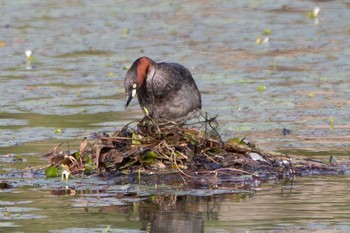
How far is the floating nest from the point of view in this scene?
37.1 feet

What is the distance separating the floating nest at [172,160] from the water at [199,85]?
0.49 metres

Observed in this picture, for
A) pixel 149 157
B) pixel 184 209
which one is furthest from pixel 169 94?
pixel 184 209

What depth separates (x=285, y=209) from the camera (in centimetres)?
949

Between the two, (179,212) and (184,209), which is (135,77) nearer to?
(184,209)

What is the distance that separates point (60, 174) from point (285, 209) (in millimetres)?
2847

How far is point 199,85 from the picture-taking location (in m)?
17.1

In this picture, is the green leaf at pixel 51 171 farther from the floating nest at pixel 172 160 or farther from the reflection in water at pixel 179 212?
the reflection in water at pixel 179 212

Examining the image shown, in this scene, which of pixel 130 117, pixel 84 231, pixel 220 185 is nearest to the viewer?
pixel 84 231

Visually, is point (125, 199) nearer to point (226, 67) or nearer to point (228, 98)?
point (228, 98)

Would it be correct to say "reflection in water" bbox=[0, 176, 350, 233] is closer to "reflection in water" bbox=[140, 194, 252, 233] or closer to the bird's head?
"reflection in water" bbox=[140, 194, 252, 233]

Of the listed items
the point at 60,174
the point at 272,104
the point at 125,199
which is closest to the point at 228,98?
the point at 272,104

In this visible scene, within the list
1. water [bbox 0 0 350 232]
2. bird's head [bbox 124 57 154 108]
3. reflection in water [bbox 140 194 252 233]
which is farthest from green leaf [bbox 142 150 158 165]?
reflection in water [bbox 140 194 252 233]

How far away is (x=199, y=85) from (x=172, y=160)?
5.69 m

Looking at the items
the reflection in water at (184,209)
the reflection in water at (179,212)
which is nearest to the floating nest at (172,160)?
the reflection in water at (184,209)
